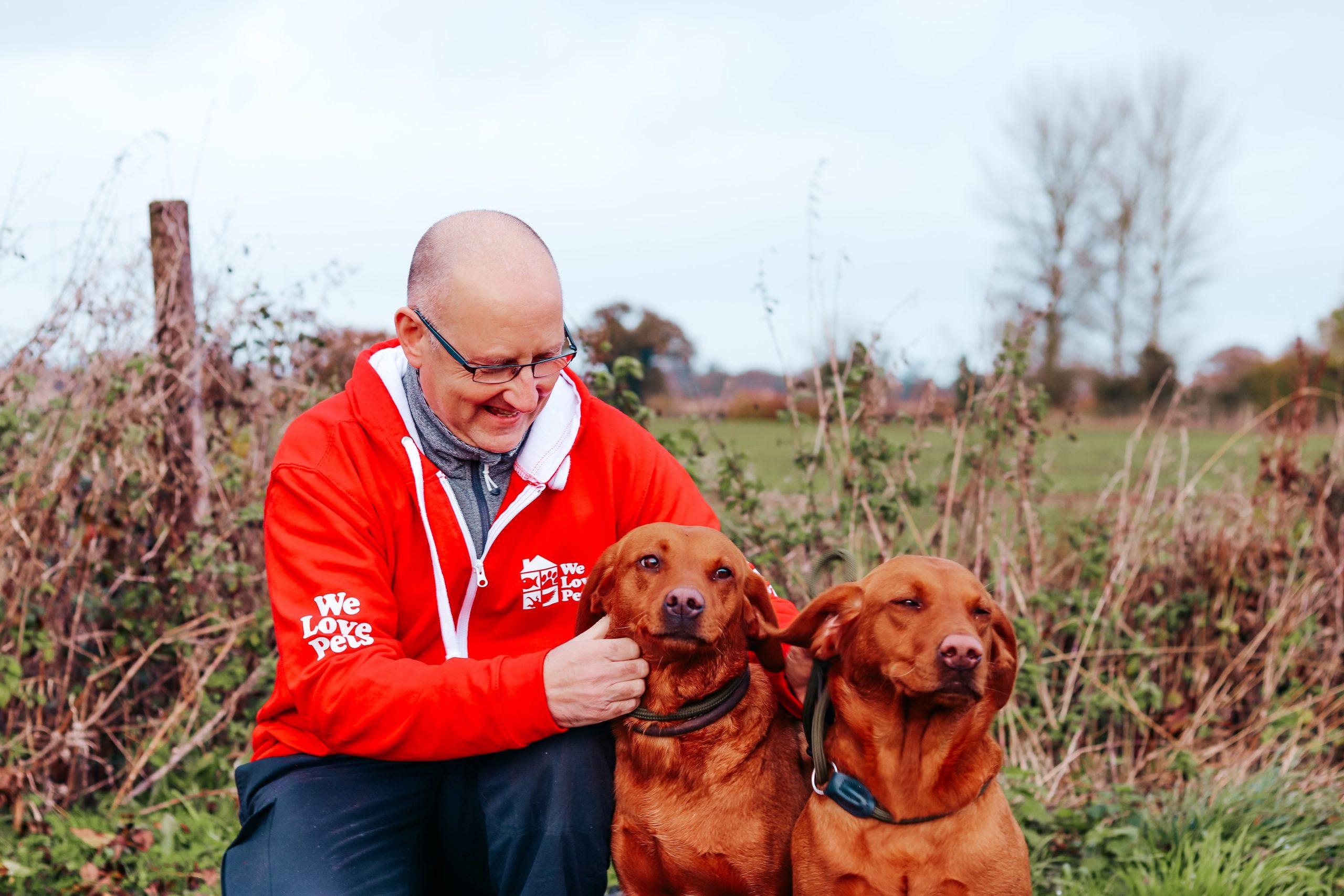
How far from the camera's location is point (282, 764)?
9.14 feet

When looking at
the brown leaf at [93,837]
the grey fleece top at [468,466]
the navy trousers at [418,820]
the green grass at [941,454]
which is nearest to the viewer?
the navy trousers at [418,820]

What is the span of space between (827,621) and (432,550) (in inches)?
38.9

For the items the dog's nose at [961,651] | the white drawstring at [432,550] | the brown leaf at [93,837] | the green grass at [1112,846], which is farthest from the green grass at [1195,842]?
the brown leaf at [93,837]

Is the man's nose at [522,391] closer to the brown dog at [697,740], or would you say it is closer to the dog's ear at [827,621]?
the brown dog at [697,740]

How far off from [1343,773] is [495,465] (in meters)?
3.61

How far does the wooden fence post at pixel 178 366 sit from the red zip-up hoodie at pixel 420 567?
207 cm

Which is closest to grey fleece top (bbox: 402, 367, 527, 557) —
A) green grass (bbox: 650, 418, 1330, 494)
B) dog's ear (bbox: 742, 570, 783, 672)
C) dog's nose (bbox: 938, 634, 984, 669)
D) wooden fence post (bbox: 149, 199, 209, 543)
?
dog's ear (bbox: 742, 570, 783, 672)

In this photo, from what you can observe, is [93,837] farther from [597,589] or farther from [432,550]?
[597,589]

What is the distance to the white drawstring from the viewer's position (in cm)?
278

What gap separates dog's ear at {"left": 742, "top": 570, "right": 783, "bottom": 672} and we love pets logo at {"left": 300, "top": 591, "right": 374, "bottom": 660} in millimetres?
884

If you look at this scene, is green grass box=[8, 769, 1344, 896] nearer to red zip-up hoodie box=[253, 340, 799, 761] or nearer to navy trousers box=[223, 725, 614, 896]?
navy trousers box=[223, 725, 614, 896]

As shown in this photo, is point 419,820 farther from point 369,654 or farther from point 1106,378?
point 1106,378

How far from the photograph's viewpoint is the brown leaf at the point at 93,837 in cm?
400

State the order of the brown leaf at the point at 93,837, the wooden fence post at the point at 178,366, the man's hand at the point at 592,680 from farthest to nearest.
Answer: the wooden fence post at the point at 178,366
the brown leaf at the point at 93,837
the man's hand at the point at 592,680
